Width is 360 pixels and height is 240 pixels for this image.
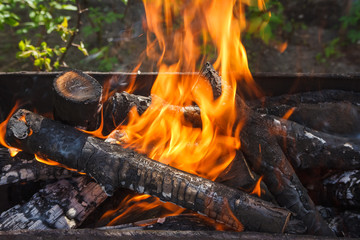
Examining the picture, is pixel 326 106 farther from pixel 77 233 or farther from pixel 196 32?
pixel 196 32

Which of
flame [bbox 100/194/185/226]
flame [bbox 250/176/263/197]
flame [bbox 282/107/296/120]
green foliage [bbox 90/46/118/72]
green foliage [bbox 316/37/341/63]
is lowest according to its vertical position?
flame [bbox 100/194/185/226]

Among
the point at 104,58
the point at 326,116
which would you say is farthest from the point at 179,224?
the point at 104,58

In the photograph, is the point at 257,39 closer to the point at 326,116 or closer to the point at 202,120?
the point at 326,116

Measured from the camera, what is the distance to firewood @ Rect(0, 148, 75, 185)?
77.4 inches

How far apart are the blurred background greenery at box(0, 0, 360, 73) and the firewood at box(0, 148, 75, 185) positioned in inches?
124

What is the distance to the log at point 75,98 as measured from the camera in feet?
6.16

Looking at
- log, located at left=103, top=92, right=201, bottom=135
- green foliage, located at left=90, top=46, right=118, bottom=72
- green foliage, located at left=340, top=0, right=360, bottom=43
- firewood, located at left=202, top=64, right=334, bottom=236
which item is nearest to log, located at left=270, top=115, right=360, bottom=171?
firewood, located at left=202, top=64, right=334, bottom=236

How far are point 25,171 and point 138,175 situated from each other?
2.61 feet

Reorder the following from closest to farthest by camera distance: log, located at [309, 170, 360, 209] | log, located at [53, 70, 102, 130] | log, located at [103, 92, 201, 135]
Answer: log, located at [53, 70, 102, 130]
log, located at [309, 170, 360, 209]
log, located at [103, 92, 201, 135]

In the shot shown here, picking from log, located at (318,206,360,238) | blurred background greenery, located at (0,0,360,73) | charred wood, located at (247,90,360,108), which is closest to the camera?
log, located at (318,206,360,238)

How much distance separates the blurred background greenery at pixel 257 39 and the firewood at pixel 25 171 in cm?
316

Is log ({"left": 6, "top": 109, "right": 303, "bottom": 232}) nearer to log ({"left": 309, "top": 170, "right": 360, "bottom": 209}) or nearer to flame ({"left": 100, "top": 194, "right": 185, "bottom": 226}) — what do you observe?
flame ({"left": 100, "top": 194, "right": 185, "bottom": 226})

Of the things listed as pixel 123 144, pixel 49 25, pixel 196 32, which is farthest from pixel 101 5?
pixel 123 144

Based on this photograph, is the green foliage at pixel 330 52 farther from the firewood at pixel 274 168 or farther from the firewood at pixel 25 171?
the firewood at pixel 25 171
